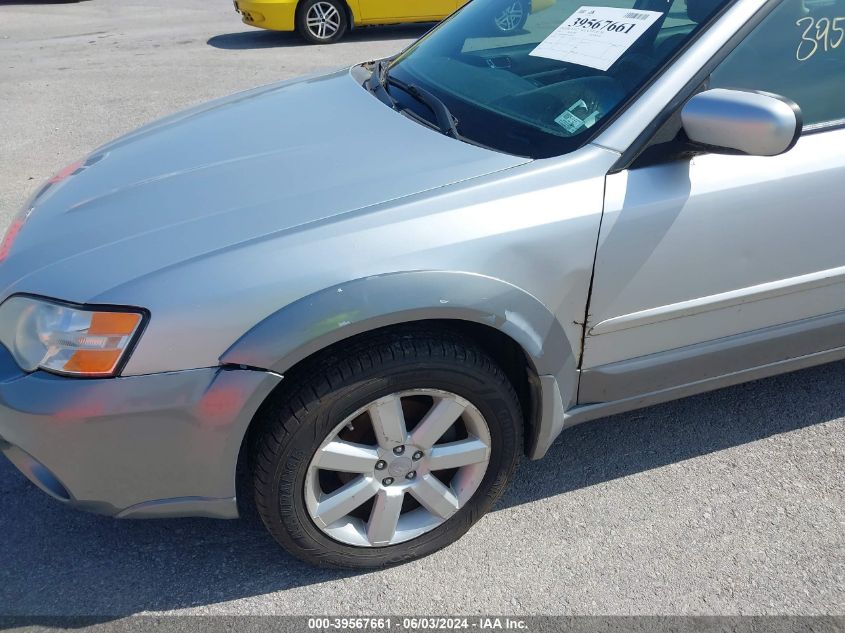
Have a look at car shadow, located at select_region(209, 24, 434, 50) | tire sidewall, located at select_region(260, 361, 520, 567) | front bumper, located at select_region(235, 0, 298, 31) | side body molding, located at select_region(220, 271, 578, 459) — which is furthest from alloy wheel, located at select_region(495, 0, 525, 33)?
car shadow, located at select_region(209, 24, 434, 50)

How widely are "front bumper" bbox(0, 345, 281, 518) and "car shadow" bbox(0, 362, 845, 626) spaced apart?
0.37 meters

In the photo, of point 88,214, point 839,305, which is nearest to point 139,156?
point 88,214

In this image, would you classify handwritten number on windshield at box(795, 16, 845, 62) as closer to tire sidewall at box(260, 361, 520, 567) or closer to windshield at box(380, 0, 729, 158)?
windshield at box(380, 0, 729, 158)

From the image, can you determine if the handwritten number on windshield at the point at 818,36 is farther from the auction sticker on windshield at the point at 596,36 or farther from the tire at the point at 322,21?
the tire at the point at 322,21

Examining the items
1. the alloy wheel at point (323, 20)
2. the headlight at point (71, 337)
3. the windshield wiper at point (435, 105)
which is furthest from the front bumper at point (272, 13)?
the headlight at point (71, 337)

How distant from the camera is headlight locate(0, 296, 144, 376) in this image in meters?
1.78

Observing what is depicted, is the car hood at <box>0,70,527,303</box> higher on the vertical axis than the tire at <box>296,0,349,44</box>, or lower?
higher

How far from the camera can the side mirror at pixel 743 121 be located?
1.85 m

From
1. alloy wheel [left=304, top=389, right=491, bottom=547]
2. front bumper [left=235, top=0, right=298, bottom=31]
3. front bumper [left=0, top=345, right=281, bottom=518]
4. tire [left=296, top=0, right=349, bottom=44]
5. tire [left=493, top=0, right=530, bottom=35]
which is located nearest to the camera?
front bumper [left=0, top=345, right=281, bottom=518]

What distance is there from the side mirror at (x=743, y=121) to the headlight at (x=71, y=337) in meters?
1.42

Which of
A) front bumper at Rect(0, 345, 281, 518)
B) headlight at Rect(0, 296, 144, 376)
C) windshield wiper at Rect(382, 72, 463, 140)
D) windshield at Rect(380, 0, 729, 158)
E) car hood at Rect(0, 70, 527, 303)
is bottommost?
front bumper at Rect(0, 345, 281, 518)

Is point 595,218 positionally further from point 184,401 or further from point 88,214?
point 88,214

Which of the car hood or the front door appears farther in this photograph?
the front door

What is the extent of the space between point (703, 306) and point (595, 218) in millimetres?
469
